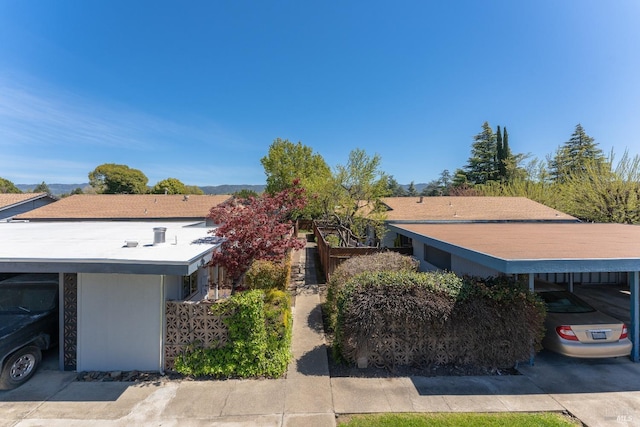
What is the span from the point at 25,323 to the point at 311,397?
5718mm

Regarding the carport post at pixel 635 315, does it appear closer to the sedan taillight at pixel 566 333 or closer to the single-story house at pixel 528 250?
the single-story house at pixel 528 250

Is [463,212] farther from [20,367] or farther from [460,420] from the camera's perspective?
[20,367]

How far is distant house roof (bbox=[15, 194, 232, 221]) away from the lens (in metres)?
20.1

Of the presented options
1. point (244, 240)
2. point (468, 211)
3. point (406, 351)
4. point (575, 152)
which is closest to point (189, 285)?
A: point (244, 240)

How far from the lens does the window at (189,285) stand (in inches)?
298

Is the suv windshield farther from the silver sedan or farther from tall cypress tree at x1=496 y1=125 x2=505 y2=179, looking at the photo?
tall cypress tree at x1=496 y1=125 x2=505 y2=179

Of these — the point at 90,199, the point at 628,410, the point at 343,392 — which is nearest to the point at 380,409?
the point at 343,392

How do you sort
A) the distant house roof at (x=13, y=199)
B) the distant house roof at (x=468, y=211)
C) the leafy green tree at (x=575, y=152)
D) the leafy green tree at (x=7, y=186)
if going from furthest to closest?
the leafy green tree at (x=7, y=186), the leafy green tree at (x=575, y=152), the distant house roof at (x=13, y=199), the distant house roof at (x=468, y=211)

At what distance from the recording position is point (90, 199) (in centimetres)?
2325

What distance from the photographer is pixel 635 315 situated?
A: 648cm

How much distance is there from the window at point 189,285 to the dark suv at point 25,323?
99.7 inches

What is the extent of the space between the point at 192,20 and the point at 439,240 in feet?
48.5

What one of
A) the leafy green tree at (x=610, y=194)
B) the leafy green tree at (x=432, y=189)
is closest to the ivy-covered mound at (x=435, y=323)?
the leafy green tree at (x=610, y=194)

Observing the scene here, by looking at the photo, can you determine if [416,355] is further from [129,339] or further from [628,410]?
[129,339]
